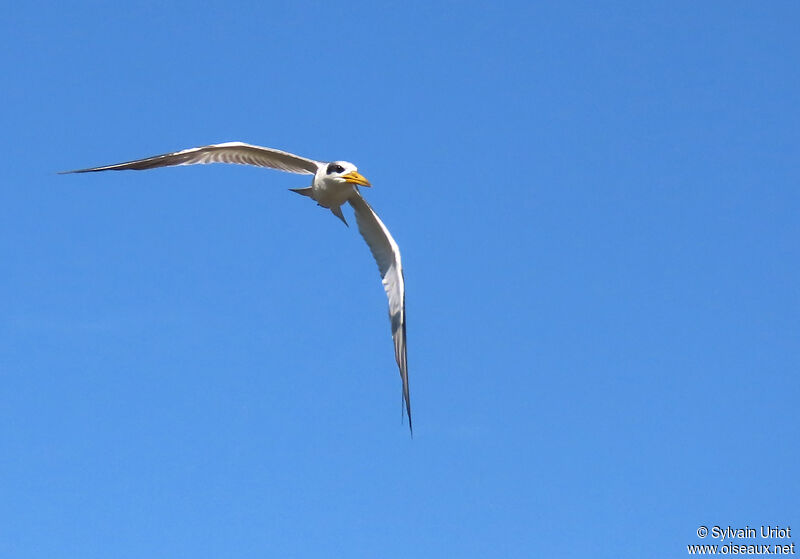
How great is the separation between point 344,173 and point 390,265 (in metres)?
3.62

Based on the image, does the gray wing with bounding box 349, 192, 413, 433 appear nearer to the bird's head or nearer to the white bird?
the white bird

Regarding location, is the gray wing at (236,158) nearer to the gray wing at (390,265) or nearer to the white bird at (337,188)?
the white bird at (337,188)

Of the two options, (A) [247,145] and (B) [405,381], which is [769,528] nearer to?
(B) [405,381]

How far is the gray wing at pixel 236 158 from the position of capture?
2308cm

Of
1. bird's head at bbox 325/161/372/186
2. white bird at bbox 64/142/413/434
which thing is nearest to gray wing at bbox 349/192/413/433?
white bird at bbox 64/142/413/434

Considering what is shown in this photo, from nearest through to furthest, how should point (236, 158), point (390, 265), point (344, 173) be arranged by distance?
point (344, 173), point (236, 158), point (390, 265)

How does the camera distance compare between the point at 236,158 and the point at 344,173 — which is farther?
the point at 236,158

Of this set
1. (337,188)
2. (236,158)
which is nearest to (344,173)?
(337,188)

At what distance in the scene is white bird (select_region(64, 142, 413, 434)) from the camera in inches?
901

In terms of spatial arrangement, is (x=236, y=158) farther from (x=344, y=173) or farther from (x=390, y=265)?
(x=390, y=265)

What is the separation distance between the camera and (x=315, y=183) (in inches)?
928

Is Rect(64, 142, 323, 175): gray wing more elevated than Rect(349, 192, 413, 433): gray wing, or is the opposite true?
Rect(64, 142, 323, 175): gray wing

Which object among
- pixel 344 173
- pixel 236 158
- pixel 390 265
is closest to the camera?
pixel 344 173

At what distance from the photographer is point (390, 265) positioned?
25469mm
